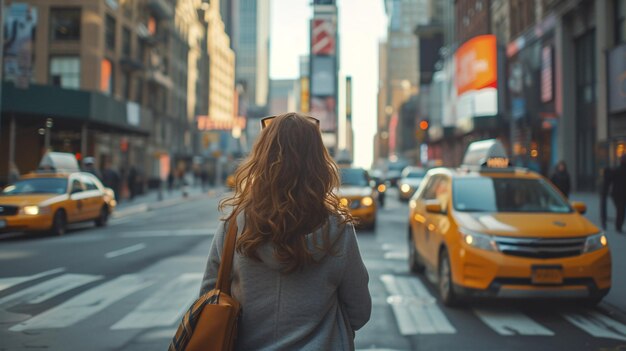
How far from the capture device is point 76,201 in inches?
656

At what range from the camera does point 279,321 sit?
224 cm

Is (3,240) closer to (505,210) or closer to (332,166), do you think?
(505,210)

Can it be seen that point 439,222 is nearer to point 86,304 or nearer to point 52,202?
point 86,304

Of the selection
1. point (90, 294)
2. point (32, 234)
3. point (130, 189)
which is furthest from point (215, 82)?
point (90, 294)

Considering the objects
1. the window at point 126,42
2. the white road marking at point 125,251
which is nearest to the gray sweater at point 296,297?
the white road marking at point 125,251

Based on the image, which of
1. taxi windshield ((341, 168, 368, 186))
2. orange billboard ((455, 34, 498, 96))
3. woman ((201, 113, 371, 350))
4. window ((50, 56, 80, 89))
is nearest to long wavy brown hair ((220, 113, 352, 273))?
woman ((201, 113, 371, 350))

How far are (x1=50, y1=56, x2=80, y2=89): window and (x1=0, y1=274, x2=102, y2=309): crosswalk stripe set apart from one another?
30.5 m

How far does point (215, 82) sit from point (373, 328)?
325ft

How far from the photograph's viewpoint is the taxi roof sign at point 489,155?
1364 cm

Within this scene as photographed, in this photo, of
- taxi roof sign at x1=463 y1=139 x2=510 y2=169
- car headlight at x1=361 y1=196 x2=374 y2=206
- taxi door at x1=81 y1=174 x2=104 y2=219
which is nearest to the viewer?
taxi roof sign at x1=463 y1=139 x2=510 y2=169

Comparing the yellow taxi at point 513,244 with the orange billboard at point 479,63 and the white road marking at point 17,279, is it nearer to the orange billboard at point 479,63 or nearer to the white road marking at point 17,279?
the white road marking at point 17,279

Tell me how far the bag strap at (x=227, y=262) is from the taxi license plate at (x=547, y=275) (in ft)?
16.6

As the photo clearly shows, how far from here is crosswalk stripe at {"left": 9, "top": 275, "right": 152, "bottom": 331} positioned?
6402mm

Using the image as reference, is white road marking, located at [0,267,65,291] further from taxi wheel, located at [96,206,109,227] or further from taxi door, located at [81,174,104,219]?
taxi wheel, located at [96,206,109,227]
